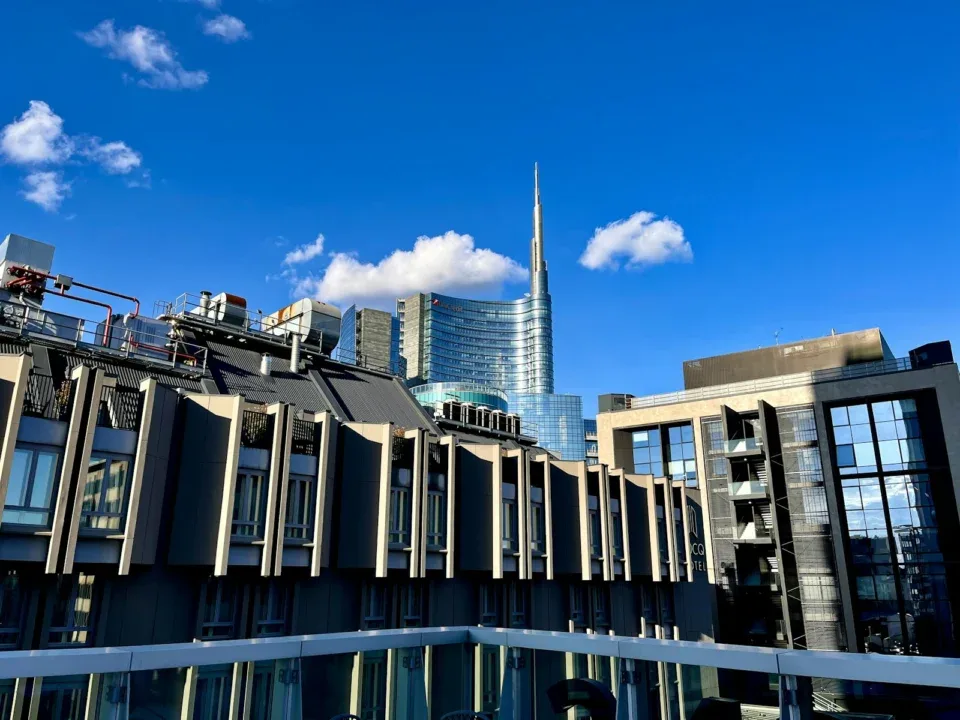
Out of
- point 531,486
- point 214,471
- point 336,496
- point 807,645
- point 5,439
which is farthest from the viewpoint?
point 807,645

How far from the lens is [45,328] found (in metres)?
23.4

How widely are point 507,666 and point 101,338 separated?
21.6 metres

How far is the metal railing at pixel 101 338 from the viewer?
74.9ft

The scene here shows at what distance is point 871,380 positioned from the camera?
46.9 metres

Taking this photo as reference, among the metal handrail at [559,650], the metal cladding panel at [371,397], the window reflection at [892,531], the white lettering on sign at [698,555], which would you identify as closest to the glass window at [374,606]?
the metal cladding panel at [371,397]

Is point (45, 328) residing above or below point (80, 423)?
above

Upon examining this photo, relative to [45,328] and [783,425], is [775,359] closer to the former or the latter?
[783,425]

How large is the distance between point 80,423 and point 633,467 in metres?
44.9

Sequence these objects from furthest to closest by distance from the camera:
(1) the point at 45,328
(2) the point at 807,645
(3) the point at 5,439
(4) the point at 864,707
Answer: (2) the point at 807,645
(1) the point at 45,328
(3) the point at 5,439
(4) the point at 864,707

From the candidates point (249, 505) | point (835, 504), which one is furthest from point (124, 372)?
point (835, 504)

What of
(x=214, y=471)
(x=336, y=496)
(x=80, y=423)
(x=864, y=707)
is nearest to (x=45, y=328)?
(x=80, y=423)

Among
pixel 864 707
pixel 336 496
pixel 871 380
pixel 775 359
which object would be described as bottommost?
pixel 864 707

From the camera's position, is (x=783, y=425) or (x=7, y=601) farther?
(x=783, y=425)

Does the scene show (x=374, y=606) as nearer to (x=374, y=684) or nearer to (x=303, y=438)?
(x=303, y=438)
